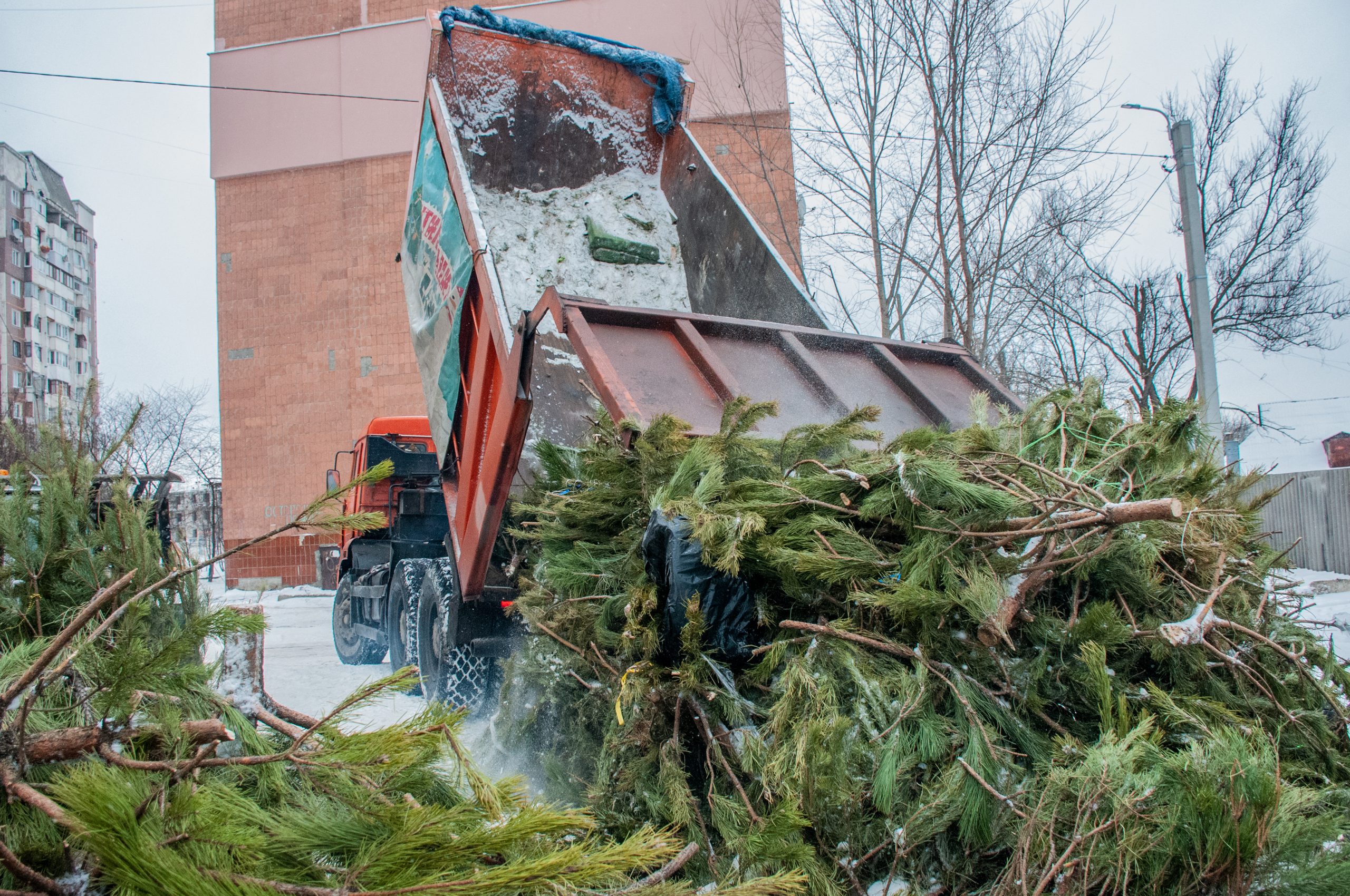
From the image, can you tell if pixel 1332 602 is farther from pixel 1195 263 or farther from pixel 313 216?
pixel 313 216

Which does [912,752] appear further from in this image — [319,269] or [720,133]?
[319,269]

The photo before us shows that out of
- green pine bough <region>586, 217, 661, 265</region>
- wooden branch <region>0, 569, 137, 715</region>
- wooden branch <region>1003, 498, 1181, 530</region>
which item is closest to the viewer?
wooden branch <region>0, 569, 137, 715</region>

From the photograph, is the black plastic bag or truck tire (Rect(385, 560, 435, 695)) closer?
the black plastic bag

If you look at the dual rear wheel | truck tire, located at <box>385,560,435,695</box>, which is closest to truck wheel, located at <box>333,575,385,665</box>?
the dual rear wheel

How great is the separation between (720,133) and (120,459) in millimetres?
13621

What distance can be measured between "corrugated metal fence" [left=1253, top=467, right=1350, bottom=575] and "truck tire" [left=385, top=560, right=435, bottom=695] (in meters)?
11.3

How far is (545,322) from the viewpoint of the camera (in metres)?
5.19

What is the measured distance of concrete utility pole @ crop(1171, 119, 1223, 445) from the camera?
9.04 metres

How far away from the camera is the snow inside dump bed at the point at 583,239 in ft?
18.4

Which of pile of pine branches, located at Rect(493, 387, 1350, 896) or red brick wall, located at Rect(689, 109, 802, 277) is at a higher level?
red brick wall, located at Rect(689, 109, 802, 277)

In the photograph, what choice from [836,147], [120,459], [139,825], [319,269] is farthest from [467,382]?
[319,269]

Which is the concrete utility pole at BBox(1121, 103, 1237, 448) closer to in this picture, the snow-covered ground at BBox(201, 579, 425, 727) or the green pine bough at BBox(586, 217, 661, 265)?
the green pine bough at BBox(586, 217, 661, 265)

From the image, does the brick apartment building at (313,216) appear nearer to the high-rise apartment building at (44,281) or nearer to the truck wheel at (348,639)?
the truck wheel at (348,639)

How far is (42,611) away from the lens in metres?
2.77
